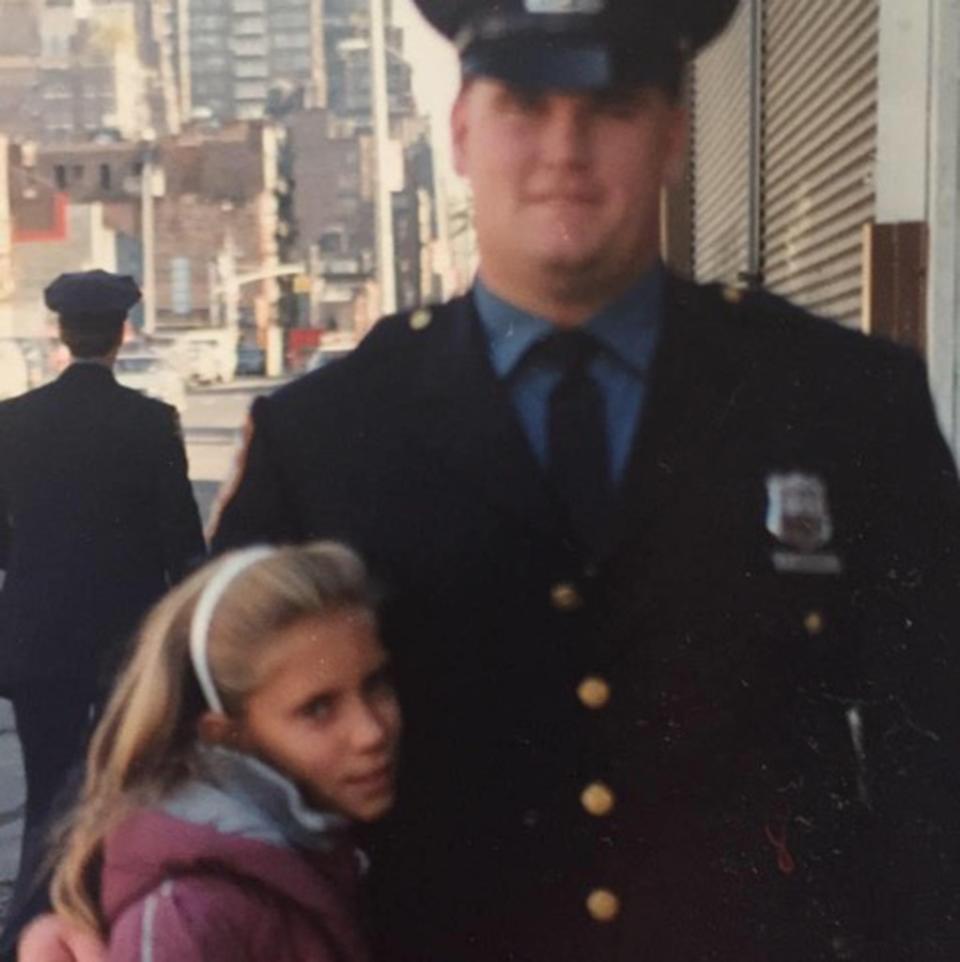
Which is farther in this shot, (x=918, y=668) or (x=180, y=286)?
(x=180, y=286)

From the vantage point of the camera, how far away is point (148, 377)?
316cm

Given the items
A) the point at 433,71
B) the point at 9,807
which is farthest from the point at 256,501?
the point at 9,807

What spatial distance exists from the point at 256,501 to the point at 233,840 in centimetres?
33

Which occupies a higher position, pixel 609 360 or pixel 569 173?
pixel 569 173

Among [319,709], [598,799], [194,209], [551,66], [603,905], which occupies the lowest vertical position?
[603,905]

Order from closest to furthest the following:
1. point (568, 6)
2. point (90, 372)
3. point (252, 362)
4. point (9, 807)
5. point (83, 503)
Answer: point (568, 6) → point (252, 362) → point (90, 372) → point (83, 503) → point (9, 807)

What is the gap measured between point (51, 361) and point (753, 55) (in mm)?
1270

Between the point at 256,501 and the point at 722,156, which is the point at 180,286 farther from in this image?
the point at 722,156

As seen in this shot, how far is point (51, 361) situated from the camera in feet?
10.4

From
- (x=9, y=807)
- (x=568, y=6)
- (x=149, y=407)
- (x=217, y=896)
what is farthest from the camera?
(x=9, y=807)

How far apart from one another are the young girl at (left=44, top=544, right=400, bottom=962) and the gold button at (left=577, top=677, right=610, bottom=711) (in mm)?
179

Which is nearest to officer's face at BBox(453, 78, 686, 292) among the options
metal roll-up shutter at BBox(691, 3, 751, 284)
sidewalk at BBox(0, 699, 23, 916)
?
metal roll-up shutter at BBox(691, 3, 751, 284)

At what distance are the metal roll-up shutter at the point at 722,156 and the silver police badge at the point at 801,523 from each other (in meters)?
0.36

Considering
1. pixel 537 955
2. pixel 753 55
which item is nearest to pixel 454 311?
pixel 537 955
